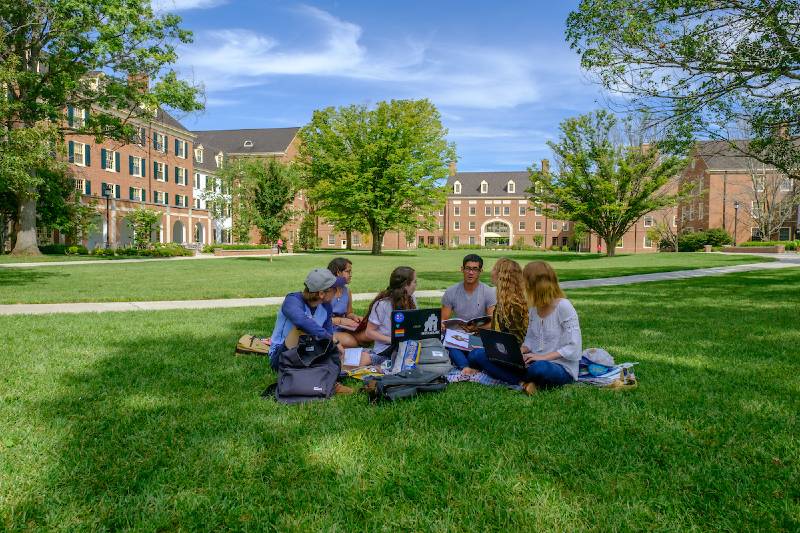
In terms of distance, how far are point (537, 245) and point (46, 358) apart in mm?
81122

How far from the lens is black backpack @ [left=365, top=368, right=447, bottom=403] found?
15.6 ft

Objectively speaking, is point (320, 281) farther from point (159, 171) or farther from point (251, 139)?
point (251, 139)

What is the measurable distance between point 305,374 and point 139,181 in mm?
48136

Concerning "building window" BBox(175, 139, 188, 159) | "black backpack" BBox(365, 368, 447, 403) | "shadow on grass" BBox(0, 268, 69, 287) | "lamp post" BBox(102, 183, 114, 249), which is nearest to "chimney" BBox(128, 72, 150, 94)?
"shadow on grass" BBox(0, 268, 69, 287)

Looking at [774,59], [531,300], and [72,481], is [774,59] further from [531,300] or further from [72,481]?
[72,481]

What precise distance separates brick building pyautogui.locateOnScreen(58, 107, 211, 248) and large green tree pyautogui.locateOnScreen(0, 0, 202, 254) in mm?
8609

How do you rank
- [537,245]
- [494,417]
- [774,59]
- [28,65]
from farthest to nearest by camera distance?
[537,245] < [28,65] < [774,59] < [494,417]

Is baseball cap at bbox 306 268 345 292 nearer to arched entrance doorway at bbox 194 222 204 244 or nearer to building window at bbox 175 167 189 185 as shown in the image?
arched entrance doorway at bbox 194 222 204 244

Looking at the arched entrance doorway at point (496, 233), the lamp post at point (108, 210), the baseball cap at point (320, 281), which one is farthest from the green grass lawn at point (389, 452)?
the arched entrance doorway at point (496, 233)

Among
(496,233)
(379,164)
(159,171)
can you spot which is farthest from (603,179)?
(496,233)

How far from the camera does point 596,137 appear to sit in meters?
39.9

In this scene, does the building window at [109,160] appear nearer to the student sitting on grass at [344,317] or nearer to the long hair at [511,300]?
the student sitting on grass at [344,317]

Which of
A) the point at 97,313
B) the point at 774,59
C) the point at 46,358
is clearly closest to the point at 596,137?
the point at 774,59

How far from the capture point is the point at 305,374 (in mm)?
4789
